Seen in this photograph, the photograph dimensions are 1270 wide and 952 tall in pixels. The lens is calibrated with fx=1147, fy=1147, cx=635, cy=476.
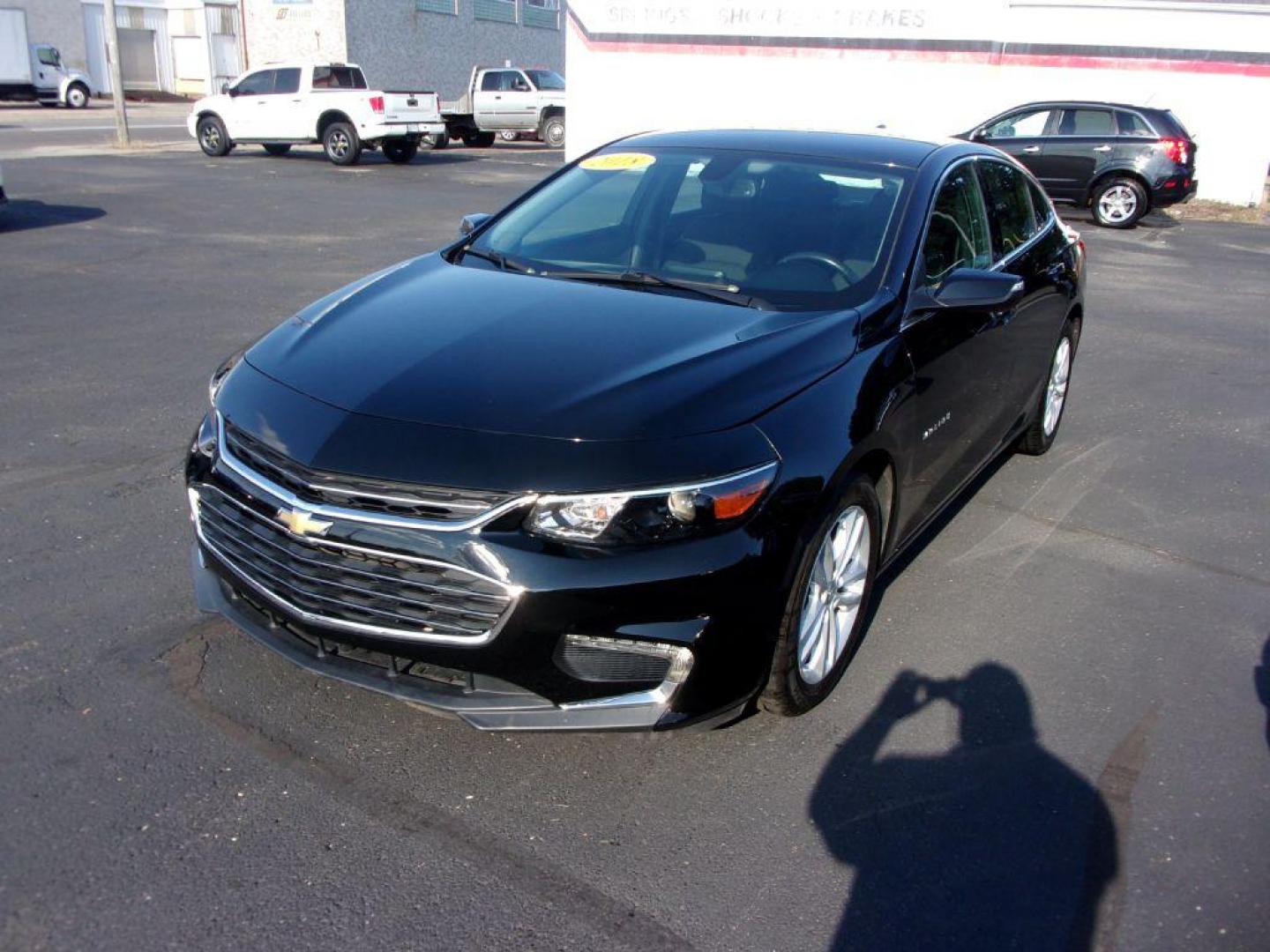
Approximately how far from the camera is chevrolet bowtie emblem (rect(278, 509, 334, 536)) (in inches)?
117

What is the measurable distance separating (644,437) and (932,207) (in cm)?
195

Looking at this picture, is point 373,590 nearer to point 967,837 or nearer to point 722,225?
point 967,837

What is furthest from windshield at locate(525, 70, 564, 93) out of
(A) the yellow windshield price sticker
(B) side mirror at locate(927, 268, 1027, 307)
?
(B) side mirror at locate(927, 268, 1027, 307)

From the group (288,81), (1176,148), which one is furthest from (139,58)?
(1176,148)

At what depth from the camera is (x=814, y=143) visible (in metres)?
4.82

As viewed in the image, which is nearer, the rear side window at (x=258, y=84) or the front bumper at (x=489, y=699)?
the front bumper at (x=489, y=699)

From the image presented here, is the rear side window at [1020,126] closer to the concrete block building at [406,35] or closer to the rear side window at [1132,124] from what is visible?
the rear side window at [1132,124]

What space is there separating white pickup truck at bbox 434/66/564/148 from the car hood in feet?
86.1

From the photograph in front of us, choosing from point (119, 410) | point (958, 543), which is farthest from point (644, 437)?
point (119, 410)

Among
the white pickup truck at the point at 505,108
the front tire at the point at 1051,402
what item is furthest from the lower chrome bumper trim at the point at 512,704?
the white pickup truck at the point at 505,108

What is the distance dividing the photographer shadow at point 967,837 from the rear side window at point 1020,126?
54.5 ft

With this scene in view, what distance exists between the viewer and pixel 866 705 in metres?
3.72

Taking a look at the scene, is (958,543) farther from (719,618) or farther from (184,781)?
(184,781)

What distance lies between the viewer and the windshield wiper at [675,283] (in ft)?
12.9
